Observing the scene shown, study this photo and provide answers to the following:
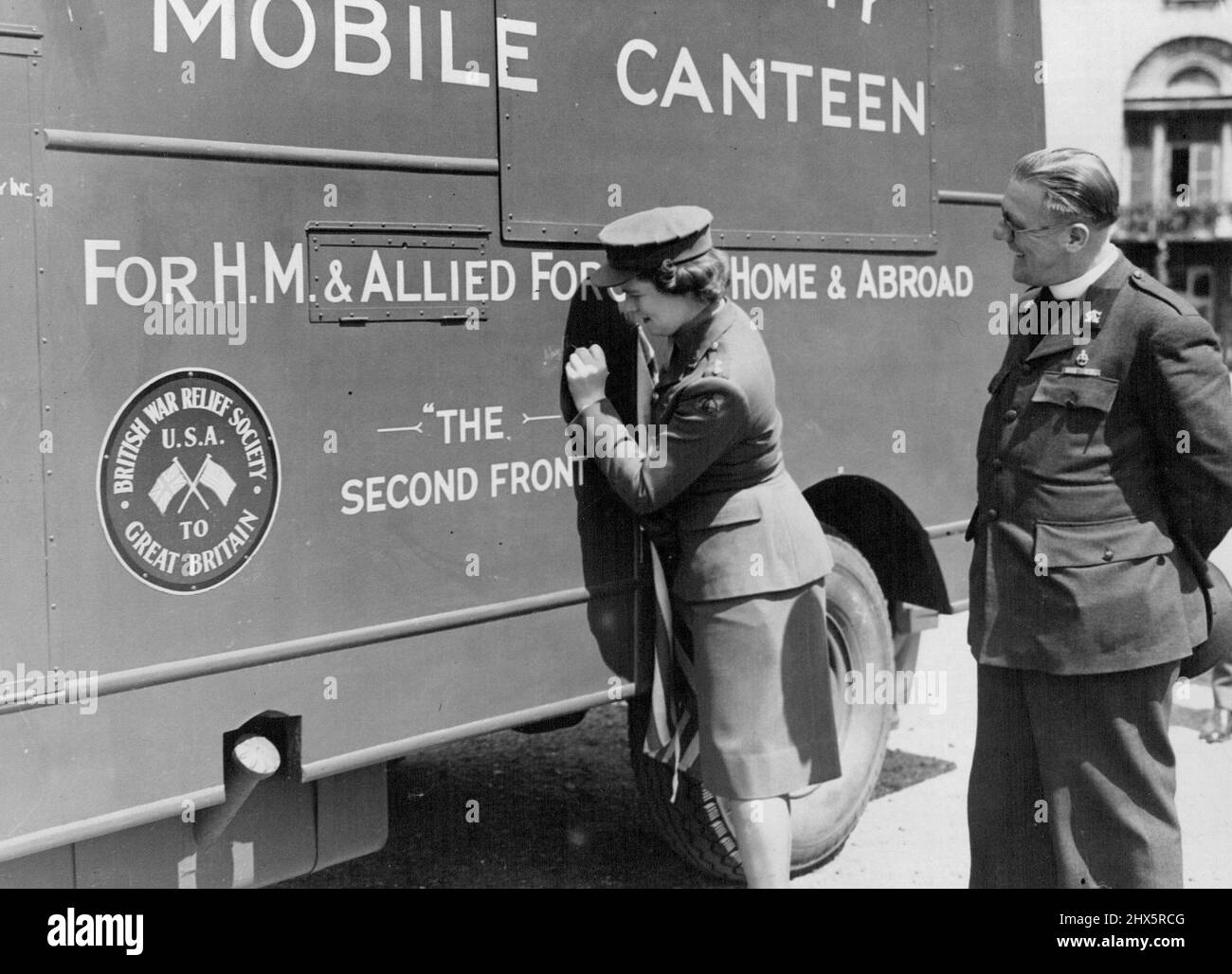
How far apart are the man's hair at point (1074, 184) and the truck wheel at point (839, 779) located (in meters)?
1.59

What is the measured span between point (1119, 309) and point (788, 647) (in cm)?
111

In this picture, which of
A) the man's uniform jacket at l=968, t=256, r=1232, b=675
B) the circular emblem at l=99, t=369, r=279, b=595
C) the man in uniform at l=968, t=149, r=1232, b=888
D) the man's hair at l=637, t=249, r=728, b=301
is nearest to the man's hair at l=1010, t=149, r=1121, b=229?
the man in uniform at l=968, t=149, r=1232, b=888

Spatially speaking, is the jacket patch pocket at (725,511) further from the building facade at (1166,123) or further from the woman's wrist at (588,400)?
the building facade at (1166,123)

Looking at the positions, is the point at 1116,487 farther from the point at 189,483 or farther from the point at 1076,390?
the point at 189,483

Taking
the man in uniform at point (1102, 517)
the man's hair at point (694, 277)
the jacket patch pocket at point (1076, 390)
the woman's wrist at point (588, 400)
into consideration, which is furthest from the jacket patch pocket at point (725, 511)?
the jacket patch pocket at point (1076, 390)

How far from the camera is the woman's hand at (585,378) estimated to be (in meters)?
3.49

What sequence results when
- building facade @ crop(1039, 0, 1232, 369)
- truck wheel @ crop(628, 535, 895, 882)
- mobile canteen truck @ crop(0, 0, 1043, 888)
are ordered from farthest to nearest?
building facade @ crop(1039, 0, 1232, 369)
truck wheel @ crop(628, 535, 895, 882)
mobile canteen truck @ crop(0, 0, 1043, 888)

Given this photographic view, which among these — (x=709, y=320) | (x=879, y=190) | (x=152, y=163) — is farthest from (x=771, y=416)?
(x=152, y=163)

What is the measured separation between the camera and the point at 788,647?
3.55m

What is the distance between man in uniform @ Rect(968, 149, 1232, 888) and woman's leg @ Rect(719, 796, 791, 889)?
69 centimetres

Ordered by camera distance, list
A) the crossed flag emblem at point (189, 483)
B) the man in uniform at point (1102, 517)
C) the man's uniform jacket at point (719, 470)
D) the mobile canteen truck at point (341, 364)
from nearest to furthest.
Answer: the mobile canteen truck at point (341, 364) → the crossed flag emblem at point (189, 483) → the man in uniform at point (1102, 517) → the man's uniform jacket at point (719, 470)

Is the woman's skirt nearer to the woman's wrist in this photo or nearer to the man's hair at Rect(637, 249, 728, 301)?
the woman's wrist

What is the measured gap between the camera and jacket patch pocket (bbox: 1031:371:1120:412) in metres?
2.95

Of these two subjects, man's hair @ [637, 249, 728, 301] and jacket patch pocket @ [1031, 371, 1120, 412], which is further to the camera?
man's hair @ [637, 249, 728, 301]
